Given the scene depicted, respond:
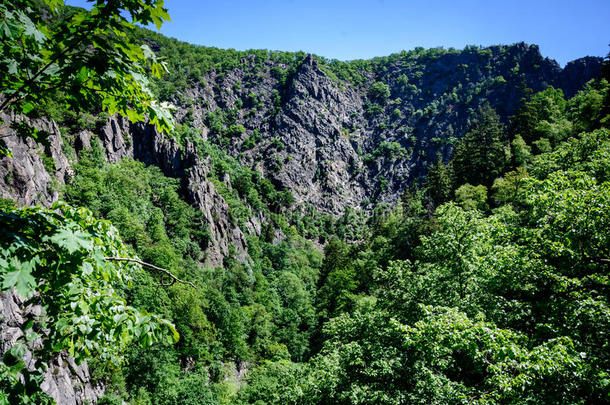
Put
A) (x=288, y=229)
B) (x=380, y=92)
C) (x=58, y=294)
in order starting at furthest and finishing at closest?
(x=380, y=92)
(x=288, y=229)
(x=58, y=294)

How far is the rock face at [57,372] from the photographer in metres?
16.2

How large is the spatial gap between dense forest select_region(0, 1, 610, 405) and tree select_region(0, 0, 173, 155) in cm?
3

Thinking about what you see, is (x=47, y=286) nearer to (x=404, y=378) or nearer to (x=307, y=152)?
(x=404, y=378)

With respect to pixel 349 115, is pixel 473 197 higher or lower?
lower

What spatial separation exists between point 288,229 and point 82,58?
109 metres

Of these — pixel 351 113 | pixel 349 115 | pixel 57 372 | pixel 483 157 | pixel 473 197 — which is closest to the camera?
pixel 57 372

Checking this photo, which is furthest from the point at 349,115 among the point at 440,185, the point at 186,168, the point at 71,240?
the point at 71,240

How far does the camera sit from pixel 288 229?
111 m

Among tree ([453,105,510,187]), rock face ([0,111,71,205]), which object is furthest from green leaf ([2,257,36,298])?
tree ([453,105,510,187])

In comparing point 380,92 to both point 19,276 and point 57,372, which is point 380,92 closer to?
point 57,372

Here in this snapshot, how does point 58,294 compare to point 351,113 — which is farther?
point 351,113

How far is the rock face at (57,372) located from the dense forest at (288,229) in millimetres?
396

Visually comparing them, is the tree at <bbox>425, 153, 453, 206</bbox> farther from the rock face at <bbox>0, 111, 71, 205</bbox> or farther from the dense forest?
the rock face at <bbox>0, 111, 71, 205</bbox>

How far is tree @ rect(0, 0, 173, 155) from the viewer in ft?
9.42
